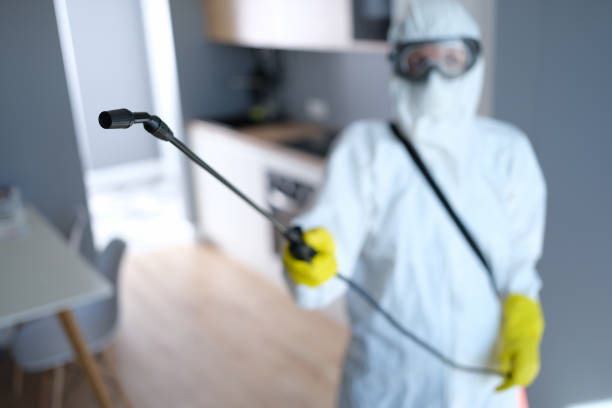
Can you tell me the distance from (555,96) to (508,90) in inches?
4.8

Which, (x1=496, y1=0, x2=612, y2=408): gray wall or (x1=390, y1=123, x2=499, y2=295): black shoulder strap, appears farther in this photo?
(x1=496, y1=0, x2=612, y2=408): gray wall

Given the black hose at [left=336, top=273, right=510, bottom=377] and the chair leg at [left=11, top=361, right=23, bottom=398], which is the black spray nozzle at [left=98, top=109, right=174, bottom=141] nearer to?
the black hose at [left=336, top=273, right=510, bottom=377]

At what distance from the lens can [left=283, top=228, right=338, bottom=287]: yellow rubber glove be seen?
0.97 meters

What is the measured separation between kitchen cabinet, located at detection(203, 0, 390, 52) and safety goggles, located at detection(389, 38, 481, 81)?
39.3 inches

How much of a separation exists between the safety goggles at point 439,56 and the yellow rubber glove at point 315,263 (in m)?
0.37

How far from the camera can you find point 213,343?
2.54m

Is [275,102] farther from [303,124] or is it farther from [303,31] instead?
[303,31]

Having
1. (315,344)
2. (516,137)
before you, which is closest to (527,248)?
(516,137)

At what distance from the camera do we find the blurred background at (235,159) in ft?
2.47

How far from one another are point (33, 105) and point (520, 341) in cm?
93

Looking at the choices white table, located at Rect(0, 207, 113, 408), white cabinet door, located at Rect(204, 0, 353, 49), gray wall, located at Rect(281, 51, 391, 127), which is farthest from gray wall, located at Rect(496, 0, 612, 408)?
gray wall, located at Rect(281, 51, 391, 127)

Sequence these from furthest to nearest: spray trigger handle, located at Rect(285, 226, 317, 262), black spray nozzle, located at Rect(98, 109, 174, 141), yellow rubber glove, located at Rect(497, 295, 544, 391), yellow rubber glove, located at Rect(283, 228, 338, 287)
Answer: yellow rubber glove, located at Rect(497, 295, 544, 391)
yellow rubber glove, located at Rect(283, 228, 338, 287)
spray trigger handle, located at Rect(285, 226, 317, 262)
black spray nozzle, located at Rect(98, 109, 174, 141)

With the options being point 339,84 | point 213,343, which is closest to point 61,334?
point 213,343

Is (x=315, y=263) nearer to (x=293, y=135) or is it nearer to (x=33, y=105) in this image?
(x=33, y=105)
